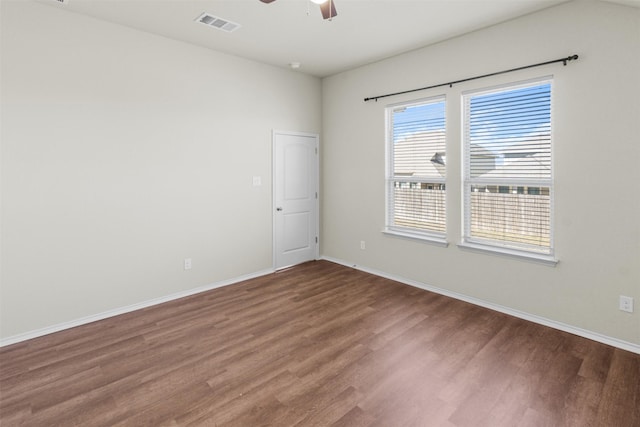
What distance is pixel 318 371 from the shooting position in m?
2.45

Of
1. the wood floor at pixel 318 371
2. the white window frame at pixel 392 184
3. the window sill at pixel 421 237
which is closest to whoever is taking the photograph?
the wood floor at pixel 318 371

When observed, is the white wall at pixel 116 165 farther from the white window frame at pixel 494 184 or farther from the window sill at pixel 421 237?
the white window frame at pixel 494 184

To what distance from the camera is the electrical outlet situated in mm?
2715

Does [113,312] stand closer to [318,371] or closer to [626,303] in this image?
[318,371]

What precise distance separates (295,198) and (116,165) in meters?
2.47

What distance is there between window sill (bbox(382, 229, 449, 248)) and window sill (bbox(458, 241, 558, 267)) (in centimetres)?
22

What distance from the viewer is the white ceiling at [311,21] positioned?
296 centimetres

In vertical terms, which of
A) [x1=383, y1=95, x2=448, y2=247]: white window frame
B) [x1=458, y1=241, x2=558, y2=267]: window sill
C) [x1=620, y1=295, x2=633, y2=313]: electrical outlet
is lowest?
[x1=620, y1=295, x2=633, y2=313]: electrical outlet

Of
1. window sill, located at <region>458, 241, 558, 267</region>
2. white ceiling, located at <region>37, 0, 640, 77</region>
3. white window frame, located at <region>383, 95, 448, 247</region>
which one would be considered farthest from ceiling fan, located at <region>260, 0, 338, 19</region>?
window sill, located at <region>458, 241, 558, 267</region>

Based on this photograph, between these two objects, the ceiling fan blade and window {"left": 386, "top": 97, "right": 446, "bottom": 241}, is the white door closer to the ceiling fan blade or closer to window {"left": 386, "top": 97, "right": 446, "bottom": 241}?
window {"left": 386, "top": 97, "right": 446, "bottom": 241}

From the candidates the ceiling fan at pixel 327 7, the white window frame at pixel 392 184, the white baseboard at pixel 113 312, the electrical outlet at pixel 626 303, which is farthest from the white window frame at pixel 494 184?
the white baseboard at pixel 113 312

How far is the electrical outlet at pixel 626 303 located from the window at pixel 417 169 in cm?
173

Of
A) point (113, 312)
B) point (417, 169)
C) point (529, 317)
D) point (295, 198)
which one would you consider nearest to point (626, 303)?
point (529, 317)

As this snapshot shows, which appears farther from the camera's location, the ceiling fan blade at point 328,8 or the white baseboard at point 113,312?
the white baseboard at point 113,312
